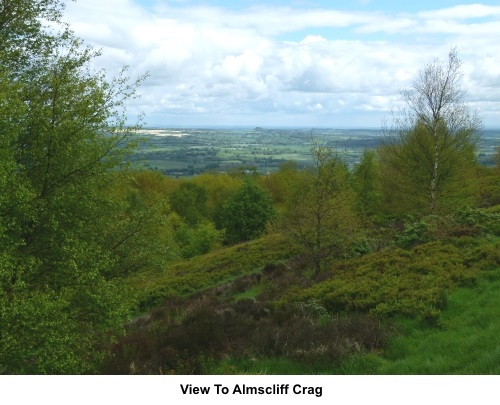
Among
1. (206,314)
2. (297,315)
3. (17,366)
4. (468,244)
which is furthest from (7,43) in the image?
(468,244)

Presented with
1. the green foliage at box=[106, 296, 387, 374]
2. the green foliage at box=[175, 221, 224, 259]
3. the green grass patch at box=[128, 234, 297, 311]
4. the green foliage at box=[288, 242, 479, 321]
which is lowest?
the green foliage at box=[175, 221, 224, 259]

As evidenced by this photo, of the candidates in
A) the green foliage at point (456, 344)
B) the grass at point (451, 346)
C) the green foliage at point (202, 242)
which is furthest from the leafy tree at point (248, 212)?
the grass at point (451, 346)

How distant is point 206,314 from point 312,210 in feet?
23.3

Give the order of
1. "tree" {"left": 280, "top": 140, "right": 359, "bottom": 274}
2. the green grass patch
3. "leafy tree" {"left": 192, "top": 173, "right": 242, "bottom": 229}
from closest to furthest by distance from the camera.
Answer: "tree" {"left": 280, "top": 140, "right": 359, "bottom": 274} → the green grass patch → "leafy tree" {"left": 192, "top": 173, "right": 242, "bottom": 229}

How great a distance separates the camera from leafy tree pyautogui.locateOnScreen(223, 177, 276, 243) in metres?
50.1

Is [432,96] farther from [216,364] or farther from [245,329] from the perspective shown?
[216,364]

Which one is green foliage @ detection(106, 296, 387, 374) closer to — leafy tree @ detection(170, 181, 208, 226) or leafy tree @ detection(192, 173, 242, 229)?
leafy tree @ detection(170, 181, 208, 226)

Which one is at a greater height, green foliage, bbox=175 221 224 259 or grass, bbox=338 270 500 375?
grass, bbox=338 270 500 375

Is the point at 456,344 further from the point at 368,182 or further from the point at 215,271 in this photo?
the point at 368,182

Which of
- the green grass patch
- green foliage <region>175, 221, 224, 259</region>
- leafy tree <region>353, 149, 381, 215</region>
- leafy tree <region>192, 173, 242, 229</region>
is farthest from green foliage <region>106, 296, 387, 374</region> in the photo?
leafy tree <region>192, 173, 242, 229</region>

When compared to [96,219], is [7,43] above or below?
above

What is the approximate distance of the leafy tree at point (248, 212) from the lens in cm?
5009

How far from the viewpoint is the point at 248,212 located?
50.4 metres

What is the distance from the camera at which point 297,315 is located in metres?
11.4
